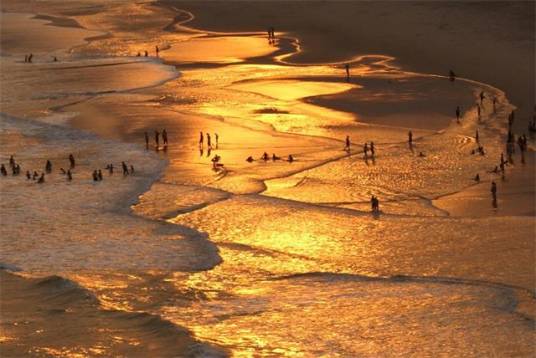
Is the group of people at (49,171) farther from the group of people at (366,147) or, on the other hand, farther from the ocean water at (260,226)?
the group of people at (366,147)

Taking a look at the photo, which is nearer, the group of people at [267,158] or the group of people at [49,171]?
the group of people at [49,171]

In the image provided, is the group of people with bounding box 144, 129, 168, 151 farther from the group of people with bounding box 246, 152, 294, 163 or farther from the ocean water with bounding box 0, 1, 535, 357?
the group of people with bounding box 246, 152, 294, 163

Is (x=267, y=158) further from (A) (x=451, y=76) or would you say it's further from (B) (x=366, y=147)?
(A) (x=451, y=76)

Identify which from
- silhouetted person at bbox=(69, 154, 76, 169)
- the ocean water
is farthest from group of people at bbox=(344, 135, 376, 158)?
silhouetted person at bbox=(69, 154, 76, 169)

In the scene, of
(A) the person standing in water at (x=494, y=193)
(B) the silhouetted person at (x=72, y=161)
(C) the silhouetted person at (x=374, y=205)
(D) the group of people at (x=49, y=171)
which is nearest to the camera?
(C) the silhouetted person at (x=374, y=205)

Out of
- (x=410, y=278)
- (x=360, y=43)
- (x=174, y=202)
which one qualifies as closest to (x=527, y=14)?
(x=360, y=43)

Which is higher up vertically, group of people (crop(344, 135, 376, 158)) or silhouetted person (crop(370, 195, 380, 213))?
group of people (crop(344, 135, 376, 158))

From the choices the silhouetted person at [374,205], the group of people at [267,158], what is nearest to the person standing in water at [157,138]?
the group of people at [267,158]

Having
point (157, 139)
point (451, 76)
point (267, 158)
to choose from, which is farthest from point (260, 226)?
point (451, 76)

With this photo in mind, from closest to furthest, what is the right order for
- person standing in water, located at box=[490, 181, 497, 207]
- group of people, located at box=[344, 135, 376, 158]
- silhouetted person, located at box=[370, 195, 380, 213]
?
silhouetted person, located at box=[370, 195, 380, 213], person standing in water, located at box=[490, 181, 497, 207], group of people, located at box=[344, 135, 376, 158]
